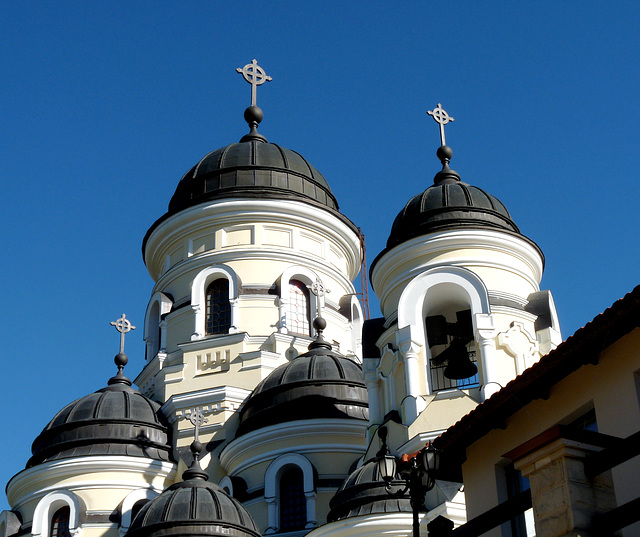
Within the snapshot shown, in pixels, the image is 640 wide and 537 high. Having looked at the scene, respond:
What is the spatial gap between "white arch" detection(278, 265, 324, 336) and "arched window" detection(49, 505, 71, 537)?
6.56 meters

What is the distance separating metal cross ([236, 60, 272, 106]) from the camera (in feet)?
107

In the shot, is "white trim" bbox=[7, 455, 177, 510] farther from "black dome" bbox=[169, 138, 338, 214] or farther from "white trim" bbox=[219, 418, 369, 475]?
"black dome" bbox=[169, 138, 338, 214]

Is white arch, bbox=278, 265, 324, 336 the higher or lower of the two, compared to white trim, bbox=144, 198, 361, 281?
lower

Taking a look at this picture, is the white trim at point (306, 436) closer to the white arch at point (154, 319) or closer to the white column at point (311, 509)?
the white column at point (311, 509)

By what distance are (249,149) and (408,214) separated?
9.06 meters

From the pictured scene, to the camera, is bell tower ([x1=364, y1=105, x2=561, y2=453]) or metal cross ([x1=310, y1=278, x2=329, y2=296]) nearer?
bell tower ([x1=364, y1=105, x2=561, y2=453])

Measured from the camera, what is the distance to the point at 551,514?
8.68 metres

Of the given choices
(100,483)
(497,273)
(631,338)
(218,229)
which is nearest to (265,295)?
(218,229)

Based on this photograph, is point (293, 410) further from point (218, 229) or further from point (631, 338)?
point (631, 338)

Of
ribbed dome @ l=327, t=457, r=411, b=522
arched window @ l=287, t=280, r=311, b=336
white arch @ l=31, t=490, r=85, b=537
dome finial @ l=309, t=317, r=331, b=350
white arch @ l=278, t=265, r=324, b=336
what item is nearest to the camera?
ribbed dome @ l=327, t=457, r=411, b=522

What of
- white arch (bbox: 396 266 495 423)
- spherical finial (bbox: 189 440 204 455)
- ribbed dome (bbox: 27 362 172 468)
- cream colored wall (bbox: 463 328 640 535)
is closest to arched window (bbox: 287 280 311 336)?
ribbed dome (bbox: 27 362 172 468)

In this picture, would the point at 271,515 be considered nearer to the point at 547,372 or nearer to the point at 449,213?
the point at 449,213

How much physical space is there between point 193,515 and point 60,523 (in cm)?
594

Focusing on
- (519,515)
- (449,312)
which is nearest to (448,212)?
(449,312)
